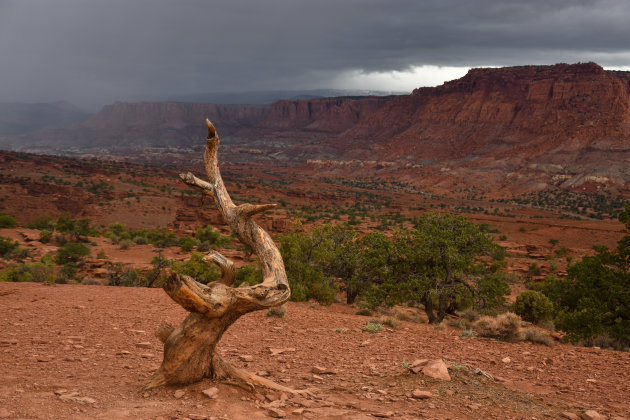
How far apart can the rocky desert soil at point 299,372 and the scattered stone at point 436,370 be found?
3.7 inches

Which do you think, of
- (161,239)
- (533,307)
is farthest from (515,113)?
(533,307)

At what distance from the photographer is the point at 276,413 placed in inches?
177

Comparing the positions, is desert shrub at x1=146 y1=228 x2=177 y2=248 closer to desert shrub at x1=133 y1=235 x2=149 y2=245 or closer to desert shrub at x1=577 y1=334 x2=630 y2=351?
desert shrub at x1=133 y1=235 x2=149 y2=245

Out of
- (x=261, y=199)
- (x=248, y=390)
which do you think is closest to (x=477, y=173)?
(x=261, y=199)

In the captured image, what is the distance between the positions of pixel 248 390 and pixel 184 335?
1012 millimetres

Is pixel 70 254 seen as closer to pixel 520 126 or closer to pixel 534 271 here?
pixel 534 271

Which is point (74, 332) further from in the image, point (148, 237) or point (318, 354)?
point (148, 237)

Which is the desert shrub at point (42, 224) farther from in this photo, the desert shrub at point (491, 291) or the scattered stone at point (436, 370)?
the scattered stone at point (436, 370)

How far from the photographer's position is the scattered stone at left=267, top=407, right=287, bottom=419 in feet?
14.6

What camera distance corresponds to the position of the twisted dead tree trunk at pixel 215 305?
15.5 ft

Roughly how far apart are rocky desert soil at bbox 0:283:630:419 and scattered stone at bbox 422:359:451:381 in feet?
0.31

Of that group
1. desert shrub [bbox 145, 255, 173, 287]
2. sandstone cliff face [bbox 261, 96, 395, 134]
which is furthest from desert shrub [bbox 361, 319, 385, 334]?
sandstone cliff face [bbox 261, 96, 395, 134]

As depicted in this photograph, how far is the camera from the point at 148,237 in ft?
103

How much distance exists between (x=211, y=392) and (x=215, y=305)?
1016 millimetres
